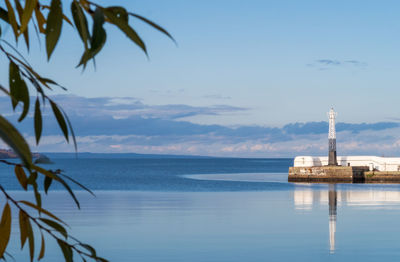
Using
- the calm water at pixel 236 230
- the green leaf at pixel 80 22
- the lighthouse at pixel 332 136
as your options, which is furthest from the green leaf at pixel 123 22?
the lighthouse at pixel 332 136

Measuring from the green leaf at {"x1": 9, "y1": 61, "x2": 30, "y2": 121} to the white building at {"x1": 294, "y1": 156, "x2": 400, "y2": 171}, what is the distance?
59.6 m

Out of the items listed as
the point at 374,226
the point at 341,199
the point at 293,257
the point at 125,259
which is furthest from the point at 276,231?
the point at 341,199

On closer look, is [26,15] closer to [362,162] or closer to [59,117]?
[59,117]

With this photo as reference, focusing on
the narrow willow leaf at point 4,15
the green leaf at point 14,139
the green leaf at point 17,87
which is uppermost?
the narrow willow leaf at point 4,15

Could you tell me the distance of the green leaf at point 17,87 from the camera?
164 centimetres

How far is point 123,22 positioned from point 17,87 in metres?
0.40

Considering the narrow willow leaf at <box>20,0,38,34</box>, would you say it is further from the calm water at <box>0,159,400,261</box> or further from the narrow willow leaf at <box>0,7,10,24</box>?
the calm water at <box>0,159,400,261</box>

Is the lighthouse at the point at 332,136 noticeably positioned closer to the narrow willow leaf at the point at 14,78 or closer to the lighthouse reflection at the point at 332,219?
the lighthouse reflection at the point at 332,219

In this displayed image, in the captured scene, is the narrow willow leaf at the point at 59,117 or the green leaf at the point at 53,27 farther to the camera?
the narrow willow leaf at the point at 59,117

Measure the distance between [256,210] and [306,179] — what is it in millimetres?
29360

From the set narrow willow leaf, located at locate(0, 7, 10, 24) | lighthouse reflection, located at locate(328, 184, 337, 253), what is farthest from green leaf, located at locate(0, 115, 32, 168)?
lighthouse reflection, located at locate(328, 184, 337, 253)

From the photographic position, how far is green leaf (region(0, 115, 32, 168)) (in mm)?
1078

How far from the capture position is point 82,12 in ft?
4.93

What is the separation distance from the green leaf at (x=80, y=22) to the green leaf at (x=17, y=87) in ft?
0.84
